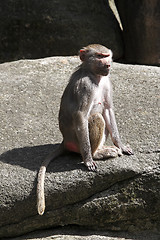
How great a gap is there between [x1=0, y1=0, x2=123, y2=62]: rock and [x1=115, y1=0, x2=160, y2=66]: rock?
1.32 ft

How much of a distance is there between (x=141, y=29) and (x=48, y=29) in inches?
78.8

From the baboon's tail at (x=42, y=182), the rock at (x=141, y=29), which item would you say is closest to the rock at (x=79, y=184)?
the baboon's tail at (x=42, y=182)

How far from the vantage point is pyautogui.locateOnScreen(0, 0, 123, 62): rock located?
9.52m

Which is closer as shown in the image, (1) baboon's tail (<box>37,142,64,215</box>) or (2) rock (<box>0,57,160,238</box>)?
(1) baboon's tail (<box>37,142,64,215</box>)

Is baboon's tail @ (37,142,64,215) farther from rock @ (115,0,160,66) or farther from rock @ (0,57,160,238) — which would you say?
rock @ (115,0,160,66)

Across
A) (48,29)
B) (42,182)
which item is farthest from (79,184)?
(48,29)

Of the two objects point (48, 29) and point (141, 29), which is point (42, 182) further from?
point (141, 29)

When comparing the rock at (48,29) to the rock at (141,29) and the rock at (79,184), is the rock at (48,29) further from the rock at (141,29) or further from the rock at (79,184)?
the rock at (79,184)

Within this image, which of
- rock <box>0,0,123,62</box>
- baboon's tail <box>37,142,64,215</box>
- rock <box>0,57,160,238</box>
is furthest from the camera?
rock <box>0,0,123,62</box>

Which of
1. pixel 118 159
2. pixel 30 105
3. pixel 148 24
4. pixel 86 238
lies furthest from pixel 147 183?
pixel 148 24

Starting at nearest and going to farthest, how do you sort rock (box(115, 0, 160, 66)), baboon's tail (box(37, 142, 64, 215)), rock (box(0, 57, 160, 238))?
1. baboon's tail (box(37, 142, 64, 215))
2. rock (box(0, 57, 160, 238))
3. rock (box(115, 0, 160, 66))

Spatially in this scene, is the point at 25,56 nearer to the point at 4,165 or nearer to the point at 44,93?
the point at 44,93

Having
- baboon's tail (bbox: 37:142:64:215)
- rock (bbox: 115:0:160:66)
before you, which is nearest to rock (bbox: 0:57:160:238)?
baboon's tail (bbox: 37:142:64:215)

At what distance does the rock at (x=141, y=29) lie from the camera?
30.3 ft
